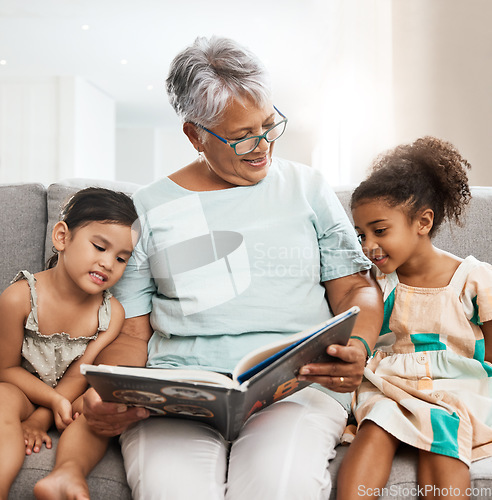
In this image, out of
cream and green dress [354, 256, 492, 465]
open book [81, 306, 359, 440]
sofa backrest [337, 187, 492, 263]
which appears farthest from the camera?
sofa backrest [337, 187, 492, 263]

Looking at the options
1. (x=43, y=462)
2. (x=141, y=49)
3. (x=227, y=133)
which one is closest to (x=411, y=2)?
(x=227, y=133)

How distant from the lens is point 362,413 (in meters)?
1.14

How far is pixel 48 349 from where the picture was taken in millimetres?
1244

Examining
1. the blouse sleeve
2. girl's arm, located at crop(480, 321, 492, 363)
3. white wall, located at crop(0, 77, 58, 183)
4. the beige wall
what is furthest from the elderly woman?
white wall, located at crop(0, 77, 58, 183)

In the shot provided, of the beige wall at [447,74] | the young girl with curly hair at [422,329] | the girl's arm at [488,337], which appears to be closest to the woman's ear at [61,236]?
the young girl with curly hair at [422,329]

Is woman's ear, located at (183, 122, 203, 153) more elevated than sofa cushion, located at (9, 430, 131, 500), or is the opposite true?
woman's ear, located at (183, 122, 203, 153)

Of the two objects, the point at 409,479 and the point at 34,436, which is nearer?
the point at 409,479

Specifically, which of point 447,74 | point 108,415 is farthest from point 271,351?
point 447,74

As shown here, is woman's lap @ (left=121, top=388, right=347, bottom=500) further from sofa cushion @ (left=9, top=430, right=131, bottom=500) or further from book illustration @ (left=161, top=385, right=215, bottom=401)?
book illustration @ (left=161, top=385, right=215, bottom=401)

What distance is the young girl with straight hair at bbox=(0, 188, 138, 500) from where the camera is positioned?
3.89 feet

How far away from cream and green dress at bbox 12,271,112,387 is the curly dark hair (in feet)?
→ 2.37

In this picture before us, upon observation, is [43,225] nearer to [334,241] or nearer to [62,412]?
[62,412]

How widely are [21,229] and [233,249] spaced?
0.65m

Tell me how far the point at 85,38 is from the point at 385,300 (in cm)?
555
